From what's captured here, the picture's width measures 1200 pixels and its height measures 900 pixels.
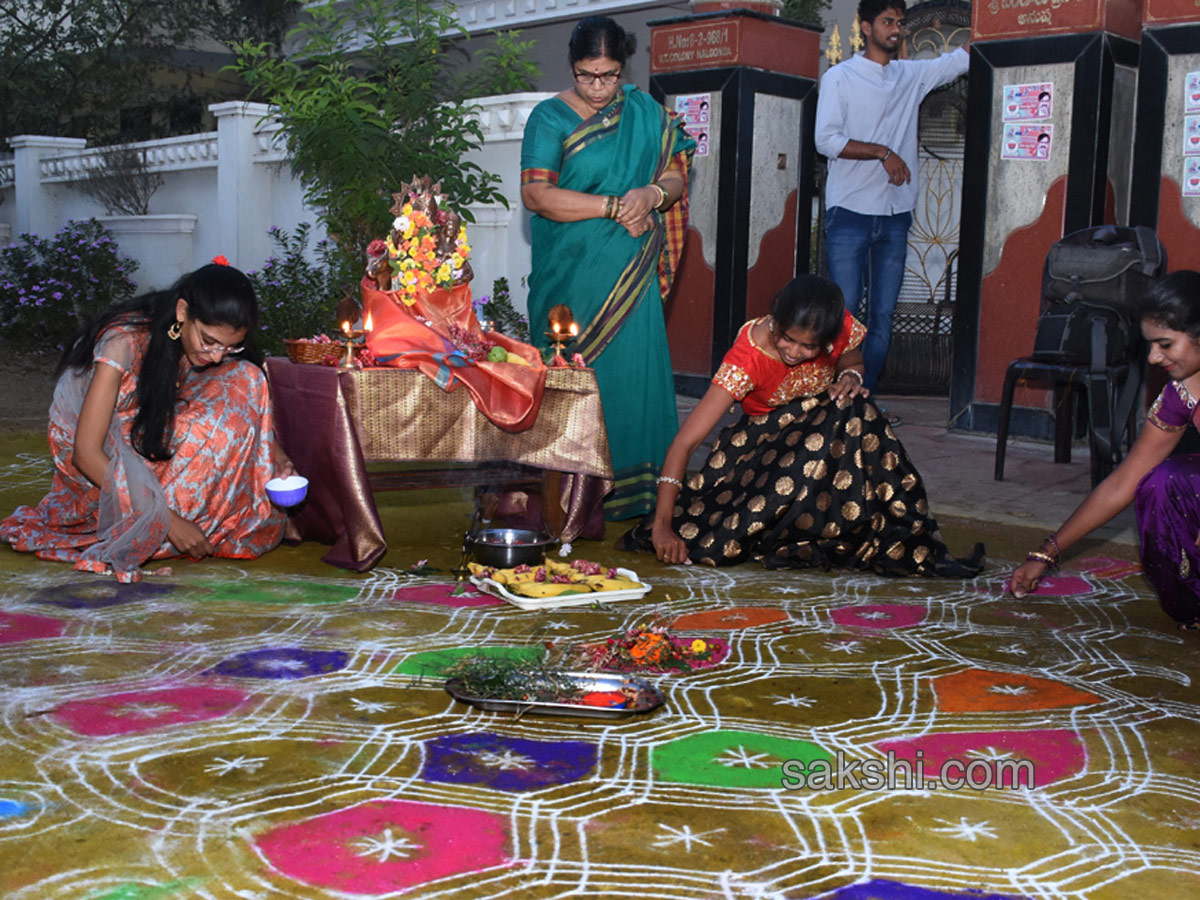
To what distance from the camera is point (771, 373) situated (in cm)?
447

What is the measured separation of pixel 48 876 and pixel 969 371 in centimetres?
605

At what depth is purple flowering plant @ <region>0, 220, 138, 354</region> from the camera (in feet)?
34.7

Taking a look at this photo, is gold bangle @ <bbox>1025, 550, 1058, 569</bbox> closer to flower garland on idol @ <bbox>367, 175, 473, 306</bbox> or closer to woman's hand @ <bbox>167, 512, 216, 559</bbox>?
flower garland on idol @ <bbox>367, 175, 473, 306</bbox>

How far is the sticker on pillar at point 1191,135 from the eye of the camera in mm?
6375

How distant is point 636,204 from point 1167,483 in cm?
216

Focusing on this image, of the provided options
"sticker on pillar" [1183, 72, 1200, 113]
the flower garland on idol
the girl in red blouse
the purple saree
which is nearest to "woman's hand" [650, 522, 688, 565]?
the girl in red blouse

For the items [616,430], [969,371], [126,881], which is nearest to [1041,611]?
[616,430]

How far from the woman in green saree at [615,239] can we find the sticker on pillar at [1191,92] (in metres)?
2.78

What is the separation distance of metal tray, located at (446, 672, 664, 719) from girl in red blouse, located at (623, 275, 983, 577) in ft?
4.43

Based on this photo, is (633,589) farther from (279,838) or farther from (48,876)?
(48,876)

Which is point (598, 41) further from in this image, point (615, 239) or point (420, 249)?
point (420, 249)

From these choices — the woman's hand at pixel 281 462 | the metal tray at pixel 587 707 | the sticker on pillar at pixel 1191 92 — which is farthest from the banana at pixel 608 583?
the sticker on pillar at pixel 1191 92

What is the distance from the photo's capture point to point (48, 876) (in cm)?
222

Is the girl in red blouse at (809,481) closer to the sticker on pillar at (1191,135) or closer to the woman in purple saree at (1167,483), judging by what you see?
the woman in purple saree at (1167,483)
